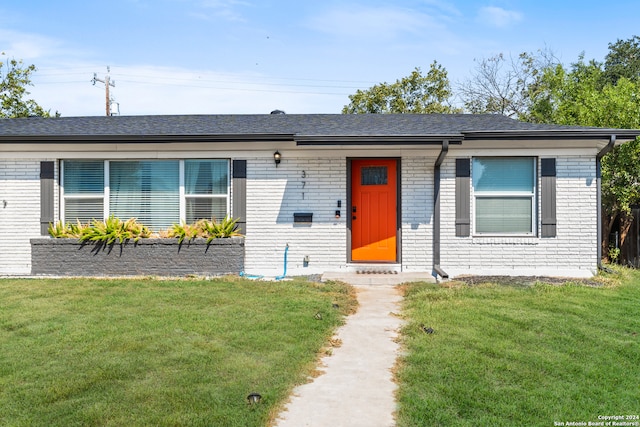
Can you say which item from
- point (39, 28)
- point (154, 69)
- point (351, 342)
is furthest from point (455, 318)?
point (154, 69)

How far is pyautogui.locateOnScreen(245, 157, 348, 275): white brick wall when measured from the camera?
9633 mm

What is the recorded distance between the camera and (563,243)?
9.37 metres

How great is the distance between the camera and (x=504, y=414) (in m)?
3.32

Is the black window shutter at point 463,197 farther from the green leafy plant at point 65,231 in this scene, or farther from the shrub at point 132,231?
the green leafy plant at point 65,231

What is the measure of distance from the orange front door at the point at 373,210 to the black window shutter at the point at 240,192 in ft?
6.63

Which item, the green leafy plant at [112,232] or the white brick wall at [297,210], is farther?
the white brick wall at [297,210]

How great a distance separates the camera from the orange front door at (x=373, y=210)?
385 inches

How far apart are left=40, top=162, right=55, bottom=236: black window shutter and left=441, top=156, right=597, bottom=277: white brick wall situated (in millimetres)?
7428

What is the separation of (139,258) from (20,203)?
2.68 m

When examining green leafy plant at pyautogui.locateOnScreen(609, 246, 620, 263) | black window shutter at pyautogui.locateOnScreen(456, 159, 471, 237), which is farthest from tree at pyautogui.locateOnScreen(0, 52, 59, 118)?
green leafy plant at pyautogui.locateOnScreen(609, 246, 620, 263)

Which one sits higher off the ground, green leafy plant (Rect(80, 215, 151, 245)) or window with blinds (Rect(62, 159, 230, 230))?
window with blinds (Rect(62, 159, 230, 230))

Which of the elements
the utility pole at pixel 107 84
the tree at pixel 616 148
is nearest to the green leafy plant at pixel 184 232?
the tree at pixel 616 148

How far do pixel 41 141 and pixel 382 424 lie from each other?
8.64m

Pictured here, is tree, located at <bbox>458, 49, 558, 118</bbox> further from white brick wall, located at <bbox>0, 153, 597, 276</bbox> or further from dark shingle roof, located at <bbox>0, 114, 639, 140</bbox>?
white brick wall, located at <bbox>0, 153, 597, 276</bbox>
